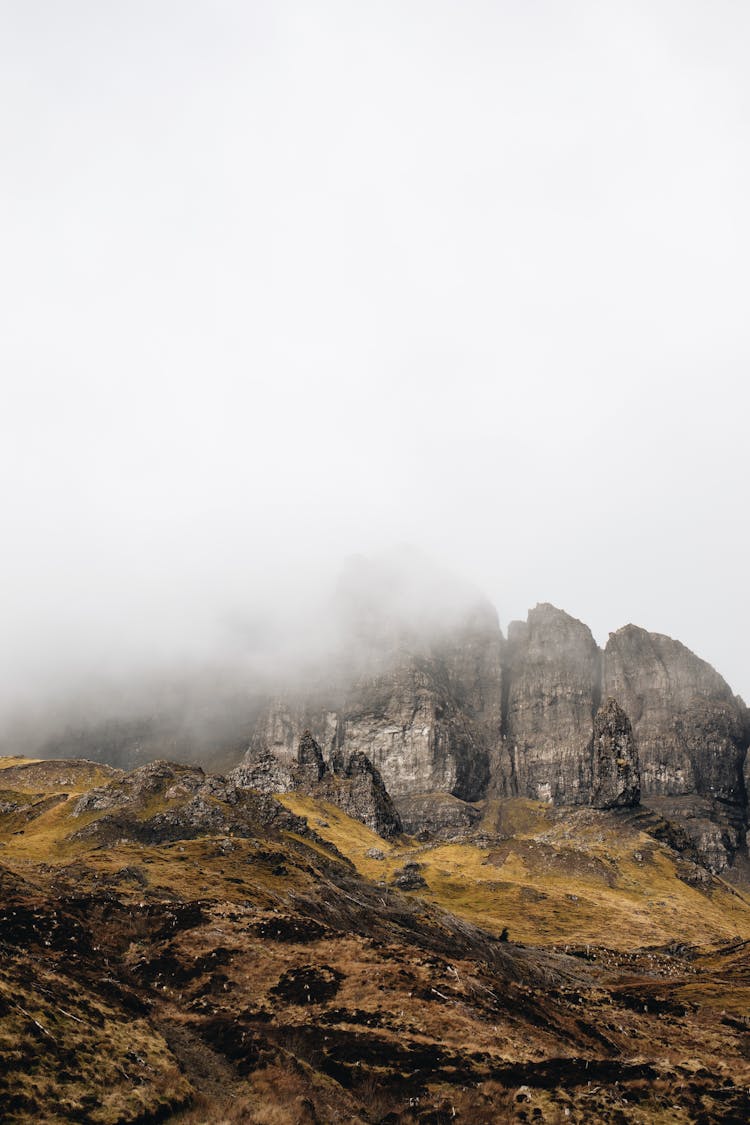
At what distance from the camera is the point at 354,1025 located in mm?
→ 48188

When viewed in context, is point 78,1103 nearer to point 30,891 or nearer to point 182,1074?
point 182,1074

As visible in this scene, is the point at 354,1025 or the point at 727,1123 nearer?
the point at 727,1123

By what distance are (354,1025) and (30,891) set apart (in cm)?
3375

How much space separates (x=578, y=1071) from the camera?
139ft

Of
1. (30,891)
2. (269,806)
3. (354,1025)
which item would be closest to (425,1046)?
(354,1025)

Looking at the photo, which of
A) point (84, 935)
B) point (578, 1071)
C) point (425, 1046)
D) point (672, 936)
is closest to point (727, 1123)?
point (578, 1071)

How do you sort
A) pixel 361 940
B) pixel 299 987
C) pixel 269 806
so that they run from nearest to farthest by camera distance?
pixel 299 987 → pixel 361 940 → pixel 269 806

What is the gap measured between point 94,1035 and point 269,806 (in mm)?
141131

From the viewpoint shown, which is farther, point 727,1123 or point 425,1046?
point 425,1046

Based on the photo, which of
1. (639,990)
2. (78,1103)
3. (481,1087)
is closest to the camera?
(78,1103)

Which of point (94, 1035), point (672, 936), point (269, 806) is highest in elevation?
point (94, 1035)

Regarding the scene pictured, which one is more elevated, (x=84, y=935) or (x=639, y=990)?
(x=84, y=935)

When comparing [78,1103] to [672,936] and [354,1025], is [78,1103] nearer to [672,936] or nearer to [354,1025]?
[354,1025]

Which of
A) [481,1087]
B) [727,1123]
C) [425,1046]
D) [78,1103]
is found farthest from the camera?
[425,1046]
